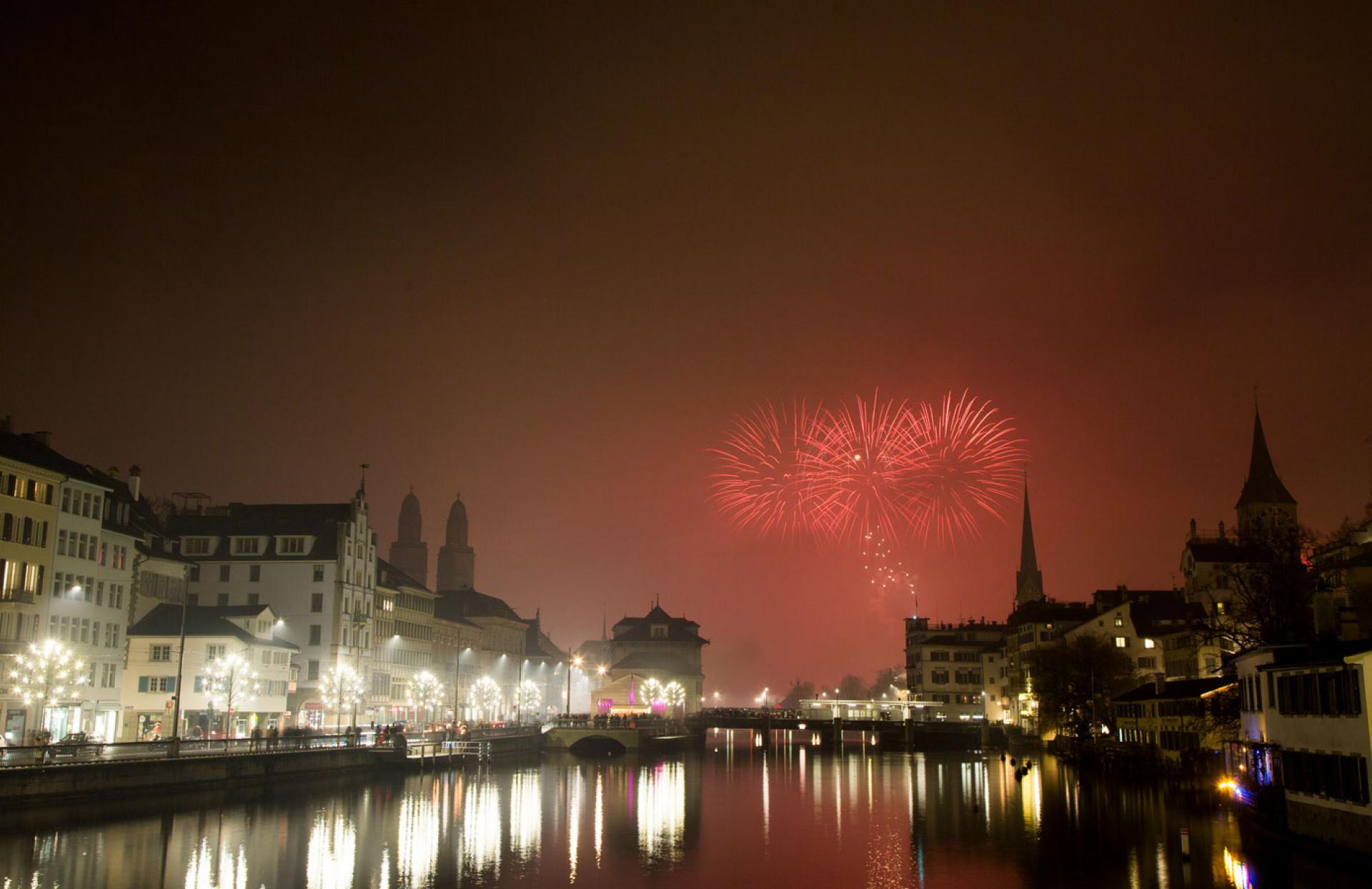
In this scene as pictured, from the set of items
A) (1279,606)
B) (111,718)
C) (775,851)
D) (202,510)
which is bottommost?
(775,851)

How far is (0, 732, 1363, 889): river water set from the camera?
46469 mm

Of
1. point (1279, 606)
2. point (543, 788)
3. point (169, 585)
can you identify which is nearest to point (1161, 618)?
point (1279, 606)

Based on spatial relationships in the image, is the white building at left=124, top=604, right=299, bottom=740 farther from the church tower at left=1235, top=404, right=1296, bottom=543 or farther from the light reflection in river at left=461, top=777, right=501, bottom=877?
the church tower at left=1235, top=404, right=1296, bottom=543

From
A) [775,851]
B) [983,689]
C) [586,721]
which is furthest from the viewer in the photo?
[983,689]

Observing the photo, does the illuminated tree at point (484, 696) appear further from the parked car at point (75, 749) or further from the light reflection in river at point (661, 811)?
the parked car at point (75, 749)

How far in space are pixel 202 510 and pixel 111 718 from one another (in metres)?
39.4

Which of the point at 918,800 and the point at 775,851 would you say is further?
the point at 918,800

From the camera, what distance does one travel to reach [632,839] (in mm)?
61344

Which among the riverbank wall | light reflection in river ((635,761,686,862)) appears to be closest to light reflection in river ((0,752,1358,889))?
light reflection in river ((635,761,686,862))

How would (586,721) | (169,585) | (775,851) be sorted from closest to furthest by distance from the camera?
(775,851)
(169,585)
(586,721)

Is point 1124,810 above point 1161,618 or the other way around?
the other way around

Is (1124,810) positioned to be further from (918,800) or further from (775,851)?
(775,851)

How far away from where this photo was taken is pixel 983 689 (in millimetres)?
190875

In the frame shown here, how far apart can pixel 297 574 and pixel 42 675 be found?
43578 millimetres
